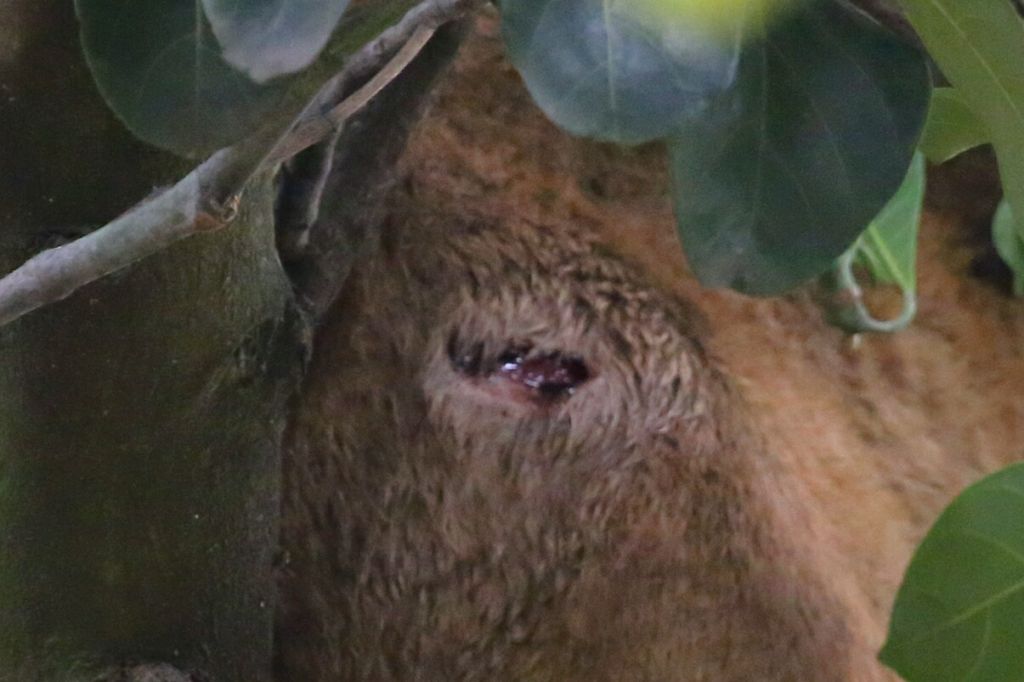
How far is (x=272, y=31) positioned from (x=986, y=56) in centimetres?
24

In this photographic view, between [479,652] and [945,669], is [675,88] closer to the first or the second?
[945,669]

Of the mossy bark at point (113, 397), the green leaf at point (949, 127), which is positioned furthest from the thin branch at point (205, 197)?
the green leaf at point (949, 127)

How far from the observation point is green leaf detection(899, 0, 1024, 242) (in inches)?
15.9

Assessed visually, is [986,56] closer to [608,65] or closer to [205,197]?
[608,65]

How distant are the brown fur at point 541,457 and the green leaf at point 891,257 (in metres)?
0.07

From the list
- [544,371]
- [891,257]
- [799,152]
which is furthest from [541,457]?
[799,152]

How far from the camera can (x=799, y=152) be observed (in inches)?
17.0

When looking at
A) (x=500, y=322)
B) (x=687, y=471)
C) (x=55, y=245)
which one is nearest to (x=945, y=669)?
(x=687, y=471)

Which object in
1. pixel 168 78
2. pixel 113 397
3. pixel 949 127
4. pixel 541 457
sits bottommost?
pixel 541 457

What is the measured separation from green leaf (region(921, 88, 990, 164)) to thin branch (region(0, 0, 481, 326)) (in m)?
0.25

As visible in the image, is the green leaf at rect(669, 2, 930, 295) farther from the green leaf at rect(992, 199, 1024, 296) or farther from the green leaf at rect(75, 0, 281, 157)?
the green leaf at rect(992, 199, 1024, 296)

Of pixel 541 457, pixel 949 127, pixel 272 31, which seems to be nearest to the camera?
pixel 272 31

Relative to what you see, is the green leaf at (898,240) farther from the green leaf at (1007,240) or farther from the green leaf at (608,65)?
the green leaf at (608,65)

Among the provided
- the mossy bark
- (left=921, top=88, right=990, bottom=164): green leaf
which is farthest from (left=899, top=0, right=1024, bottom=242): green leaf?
the mossy bark
